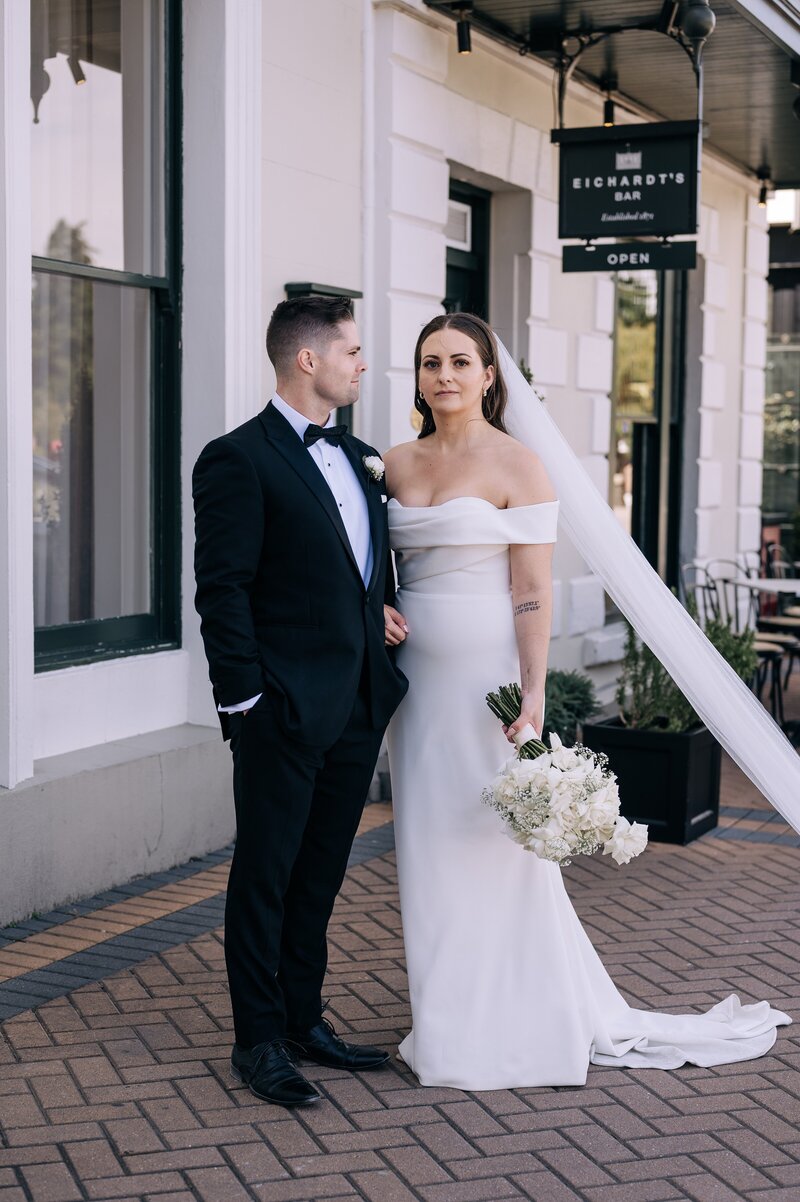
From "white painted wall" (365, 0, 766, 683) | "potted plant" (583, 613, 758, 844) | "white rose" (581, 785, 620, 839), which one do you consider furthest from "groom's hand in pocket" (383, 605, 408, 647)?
"white painted wall" (365, 0, 766, 683)

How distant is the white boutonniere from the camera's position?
13.7 ft

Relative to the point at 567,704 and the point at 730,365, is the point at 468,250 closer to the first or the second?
the point at 567,704

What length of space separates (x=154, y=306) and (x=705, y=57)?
4099 millimetres

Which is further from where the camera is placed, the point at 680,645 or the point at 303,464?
the point at 680,645

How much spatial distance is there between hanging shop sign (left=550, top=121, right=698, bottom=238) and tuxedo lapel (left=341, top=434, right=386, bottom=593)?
15.3 feet

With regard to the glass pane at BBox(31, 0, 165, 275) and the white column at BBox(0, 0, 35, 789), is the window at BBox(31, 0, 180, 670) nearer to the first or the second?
the glass pane at BBox(31, 0, 165, 275)

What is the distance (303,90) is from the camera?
6.93m

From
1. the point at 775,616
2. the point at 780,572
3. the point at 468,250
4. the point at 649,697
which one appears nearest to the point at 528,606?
the point at 649,697

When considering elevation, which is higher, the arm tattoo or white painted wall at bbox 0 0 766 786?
white painted wall at bbox 0 0 766 786

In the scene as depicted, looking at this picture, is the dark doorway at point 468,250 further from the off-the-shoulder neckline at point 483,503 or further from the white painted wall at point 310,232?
the off-the-shoulder neckline at point 483,503

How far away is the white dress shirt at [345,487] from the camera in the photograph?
13.3ft

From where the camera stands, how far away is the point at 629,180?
8391mm

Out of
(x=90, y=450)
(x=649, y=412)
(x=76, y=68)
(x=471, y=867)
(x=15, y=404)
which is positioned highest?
(x=76, y=68)

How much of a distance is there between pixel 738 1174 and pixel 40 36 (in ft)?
16.2
